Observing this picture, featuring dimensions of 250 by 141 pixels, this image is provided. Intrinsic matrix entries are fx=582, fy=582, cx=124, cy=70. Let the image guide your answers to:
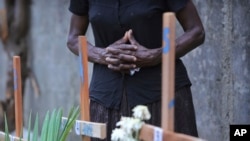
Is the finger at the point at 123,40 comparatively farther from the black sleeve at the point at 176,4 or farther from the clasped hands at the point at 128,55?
the black sleeve at the point at 176,4

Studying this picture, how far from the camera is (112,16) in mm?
2334

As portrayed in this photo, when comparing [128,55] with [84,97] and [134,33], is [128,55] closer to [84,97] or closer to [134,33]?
[134,33]

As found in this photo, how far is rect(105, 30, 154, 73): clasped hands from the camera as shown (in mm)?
2266

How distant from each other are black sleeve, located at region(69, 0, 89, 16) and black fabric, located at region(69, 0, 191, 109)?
0.35 feet

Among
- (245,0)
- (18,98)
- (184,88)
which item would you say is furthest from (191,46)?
(245,0)

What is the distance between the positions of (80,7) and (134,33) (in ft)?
1.11

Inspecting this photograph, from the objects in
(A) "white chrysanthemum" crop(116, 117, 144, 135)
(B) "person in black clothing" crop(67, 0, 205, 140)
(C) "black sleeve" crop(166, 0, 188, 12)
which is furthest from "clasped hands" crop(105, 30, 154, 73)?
(A) "white chrysanthemum" crop(116, 117, 144, 135)

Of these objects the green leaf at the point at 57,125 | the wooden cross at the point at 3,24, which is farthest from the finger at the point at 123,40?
the wooden cross at the point at 3,24

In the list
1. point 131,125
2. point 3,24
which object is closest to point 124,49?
point 131,125

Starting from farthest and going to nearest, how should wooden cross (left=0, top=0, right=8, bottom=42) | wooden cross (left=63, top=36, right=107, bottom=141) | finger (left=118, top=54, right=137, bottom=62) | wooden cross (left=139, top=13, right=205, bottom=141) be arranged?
A: wooden cross (left=0, top=0, right=8, bottom=42), finger (left=118, top=54, right=137, bottom=62), wooden cross (left=63, top=36, right=107, bottom=141), wooden cross (left=139, top=13, right=205, bottom=141)

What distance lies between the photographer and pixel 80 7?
254cm

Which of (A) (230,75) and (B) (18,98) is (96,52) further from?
(A) (230,75)

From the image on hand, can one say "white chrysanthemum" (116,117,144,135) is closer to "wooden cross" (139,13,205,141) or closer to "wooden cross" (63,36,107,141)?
"wooden cross" (139,13,205,141)

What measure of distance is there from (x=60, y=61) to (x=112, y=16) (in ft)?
8.89
